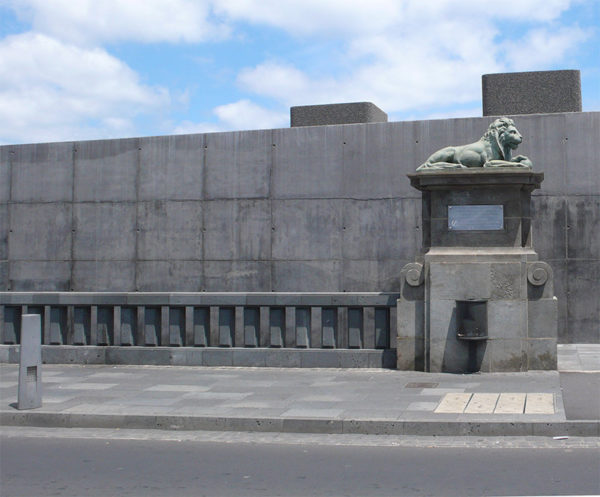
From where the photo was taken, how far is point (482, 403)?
9.51m

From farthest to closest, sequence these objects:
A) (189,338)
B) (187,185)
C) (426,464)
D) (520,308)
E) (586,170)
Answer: (187,185) → (586,170) → (189,338) → (520,308) → (426,464)

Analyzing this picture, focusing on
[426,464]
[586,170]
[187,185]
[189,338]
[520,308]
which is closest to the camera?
[426,464]

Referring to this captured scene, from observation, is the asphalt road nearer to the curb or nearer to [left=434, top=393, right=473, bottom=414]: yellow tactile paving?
the curb

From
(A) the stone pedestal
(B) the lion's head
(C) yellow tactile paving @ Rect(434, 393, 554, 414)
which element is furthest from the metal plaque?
(C) yellow tactile paving @ Rect(434, 393, 554, 414)

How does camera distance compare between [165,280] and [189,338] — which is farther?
[165,280]

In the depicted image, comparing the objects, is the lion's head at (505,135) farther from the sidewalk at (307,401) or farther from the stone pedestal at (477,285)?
the sidewalk at (307,401)

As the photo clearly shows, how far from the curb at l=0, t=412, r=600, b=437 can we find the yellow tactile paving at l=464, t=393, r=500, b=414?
23.7 inches

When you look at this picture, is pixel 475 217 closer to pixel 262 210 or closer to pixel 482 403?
pixel 482 403

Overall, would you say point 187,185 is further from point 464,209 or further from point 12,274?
point 464,209

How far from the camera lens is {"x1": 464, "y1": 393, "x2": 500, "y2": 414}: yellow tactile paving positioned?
9.02 metres

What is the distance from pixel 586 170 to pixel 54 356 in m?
10.7

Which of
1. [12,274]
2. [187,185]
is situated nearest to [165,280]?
[187,185]

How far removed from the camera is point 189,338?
13.9 m

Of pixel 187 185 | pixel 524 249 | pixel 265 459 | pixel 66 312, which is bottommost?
pixel 265 459
